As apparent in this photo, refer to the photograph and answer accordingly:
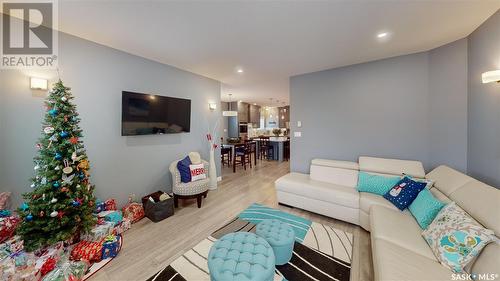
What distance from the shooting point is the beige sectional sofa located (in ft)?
3.97

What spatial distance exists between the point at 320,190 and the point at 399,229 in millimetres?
1060

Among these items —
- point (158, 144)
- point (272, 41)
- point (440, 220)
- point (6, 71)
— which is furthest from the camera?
point (158, 144)

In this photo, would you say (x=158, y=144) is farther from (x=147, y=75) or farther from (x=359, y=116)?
(x=359, y=116)

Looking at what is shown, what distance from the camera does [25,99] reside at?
1977 millimetres

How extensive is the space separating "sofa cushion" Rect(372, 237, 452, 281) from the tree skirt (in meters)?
0.47

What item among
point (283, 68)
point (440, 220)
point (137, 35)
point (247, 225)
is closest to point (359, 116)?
point (283, 68)

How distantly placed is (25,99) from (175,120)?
1.79 metres

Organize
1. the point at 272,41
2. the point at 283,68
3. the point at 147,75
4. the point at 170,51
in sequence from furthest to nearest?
the point at 283,68 → the point at 147,75 → the point at 170,51 → the point at 272,41

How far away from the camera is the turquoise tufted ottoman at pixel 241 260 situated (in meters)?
1.20

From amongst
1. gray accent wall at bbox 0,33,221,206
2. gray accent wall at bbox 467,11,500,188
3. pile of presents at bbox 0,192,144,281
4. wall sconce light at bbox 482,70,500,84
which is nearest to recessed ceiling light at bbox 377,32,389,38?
gray accent wall at bbox 467,11,500,188

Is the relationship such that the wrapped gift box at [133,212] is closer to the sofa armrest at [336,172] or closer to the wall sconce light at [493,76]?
the sofa armrest at [336,172]

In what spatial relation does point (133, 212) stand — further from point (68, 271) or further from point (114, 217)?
point (68, 271)

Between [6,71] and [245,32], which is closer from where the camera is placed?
[6,71]

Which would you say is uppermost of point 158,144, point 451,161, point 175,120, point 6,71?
point 6,71
